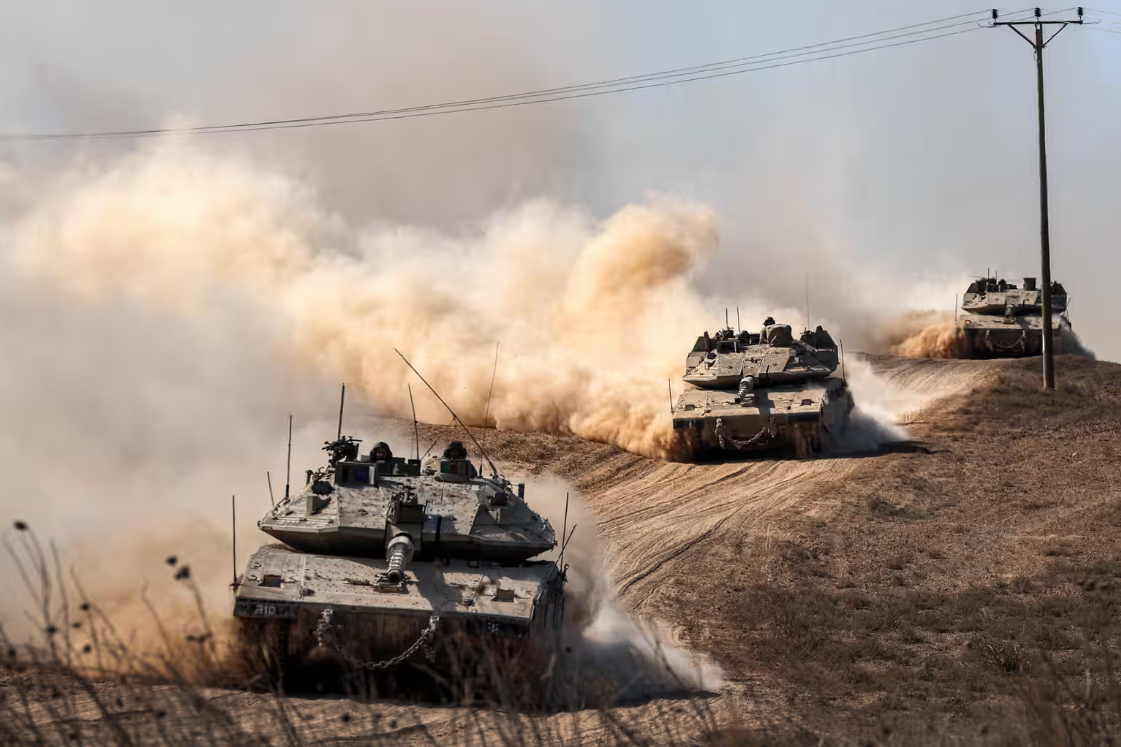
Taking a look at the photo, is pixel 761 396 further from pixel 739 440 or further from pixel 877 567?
pixel 877 567

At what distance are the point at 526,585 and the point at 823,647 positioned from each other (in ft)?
12.6

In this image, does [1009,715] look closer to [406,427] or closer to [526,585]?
[526,585]

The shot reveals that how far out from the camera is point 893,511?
2364cm

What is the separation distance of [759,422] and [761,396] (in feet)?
3.22

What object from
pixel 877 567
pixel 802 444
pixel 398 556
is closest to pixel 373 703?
pixel 398 556

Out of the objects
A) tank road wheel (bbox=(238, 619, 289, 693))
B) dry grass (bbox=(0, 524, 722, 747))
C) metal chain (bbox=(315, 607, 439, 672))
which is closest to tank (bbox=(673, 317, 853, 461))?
dry grass (bbox=(0, 524, 722, 747))

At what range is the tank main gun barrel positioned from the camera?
13.1 metres

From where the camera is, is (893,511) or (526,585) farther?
(893,511)

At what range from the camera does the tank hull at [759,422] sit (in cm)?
2867

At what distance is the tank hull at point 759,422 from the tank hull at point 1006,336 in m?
17.9

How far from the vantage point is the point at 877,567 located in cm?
1989

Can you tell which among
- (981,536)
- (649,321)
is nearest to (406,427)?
(649,321)

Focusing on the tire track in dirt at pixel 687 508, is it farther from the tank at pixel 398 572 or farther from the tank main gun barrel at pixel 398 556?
the tank main gun barrel at pixel 398 556

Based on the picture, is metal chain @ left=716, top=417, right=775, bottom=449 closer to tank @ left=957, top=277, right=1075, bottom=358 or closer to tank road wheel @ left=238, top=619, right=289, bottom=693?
tank road wheel @ left=238, top=619, right=289, bottom=693
